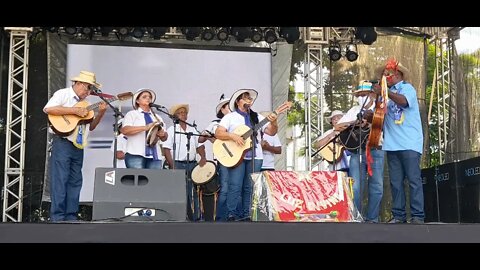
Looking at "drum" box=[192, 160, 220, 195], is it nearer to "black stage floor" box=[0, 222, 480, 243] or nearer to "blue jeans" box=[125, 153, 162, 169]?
"blue jeans" box=[125, 153, 162, 169]

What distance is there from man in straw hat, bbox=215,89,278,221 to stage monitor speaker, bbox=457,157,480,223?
1.70 meters

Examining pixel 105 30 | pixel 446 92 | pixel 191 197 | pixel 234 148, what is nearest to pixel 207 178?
pixel 191 197

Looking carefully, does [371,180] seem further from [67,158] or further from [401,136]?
[67,158]

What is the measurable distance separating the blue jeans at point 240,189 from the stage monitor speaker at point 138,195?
1.41 metres

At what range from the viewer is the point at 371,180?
243 inches

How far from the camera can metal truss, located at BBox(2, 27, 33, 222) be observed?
762cm

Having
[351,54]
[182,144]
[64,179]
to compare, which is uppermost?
[351,54]

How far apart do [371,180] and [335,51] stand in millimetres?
2617

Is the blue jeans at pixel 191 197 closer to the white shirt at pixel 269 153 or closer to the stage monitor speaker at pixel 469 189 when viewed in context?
the white shirt at pixel 269 153

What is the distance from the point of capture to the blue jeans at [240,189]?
247 inches

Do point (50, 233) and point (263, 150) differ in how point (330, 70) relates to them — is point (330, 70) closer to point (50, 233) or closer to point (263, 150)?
point (263, 150)

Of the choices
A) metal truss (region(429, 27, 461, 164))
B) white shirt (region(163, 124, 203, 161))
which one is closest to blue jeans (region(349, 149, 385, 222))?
white shirt (region(163, 124, 203, 161))
